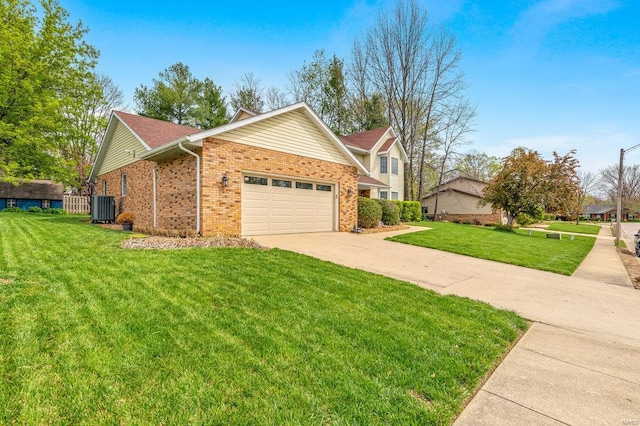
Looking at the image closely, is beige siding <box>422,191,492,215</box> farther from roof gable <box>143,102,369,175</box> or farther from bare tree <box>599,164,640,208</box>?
bare tree <box>599,164,640,208</box>

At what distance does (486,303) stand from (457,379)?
2459mm

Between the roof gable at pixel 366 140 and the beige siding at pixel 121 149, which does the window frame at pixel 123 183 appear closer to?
the beige siding at pixel 121 149

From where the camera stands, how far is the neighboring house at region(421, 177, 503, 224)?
28.6 m

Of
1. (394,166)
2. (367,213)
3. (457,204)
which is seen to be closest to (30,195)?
(367,213)

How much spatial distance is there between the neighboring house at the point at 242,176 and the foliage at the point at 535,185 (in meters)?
10.4

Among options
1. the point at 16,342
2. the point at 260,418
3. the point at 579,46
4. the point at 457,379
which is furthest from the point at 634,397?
the point at 579,46

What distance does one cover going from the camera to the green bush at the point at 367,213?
14.7 meters

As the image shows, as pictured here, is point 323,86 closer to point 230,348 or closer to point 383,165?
point 383,165

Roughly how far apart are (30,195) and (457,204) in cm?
4355

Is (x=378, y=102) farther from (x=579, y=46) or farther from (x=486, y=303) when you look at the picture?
(x=486, y=303)

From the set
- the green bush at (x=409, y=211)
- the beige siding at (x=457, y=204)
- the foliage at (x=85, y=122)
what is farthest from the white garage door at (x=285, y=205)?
the beige siding at (x=457, y=204)

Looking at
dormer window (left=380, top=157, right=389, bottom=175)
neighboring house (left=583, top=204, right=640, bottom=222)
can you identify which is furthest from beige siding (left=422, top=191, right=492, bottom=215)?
neighboring house (left=583, top=204, right=640, bottom=222)

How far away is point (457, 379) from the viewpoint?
96.7 inches

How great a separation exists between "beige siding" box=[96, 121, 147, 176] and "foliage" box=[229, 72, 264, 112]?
14069 millimetres
